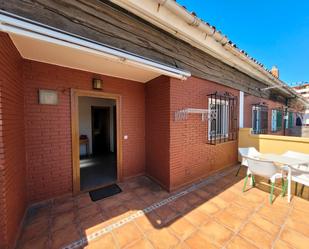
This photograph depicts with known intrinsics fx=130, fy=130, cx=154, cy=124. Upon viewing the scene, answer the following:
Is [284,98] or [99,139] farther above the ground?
[284,98]

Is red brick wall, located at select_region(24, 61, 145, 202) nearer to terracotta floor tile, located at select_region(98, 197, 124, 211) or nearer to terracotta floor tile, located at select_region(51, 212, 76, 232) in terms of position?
terracotta floor tile, located at select_region(51, 212, 76, 232)

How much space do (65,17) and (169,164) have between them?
2.94 m

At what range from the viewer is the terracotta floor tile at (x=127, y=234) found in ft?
5.56

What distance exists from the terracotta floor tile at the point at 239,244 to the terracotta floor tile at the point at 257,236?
7cm

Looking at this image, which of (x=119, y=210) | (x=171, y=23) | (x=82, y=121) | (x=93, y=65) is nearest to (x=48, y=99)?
(x=93, y=65)

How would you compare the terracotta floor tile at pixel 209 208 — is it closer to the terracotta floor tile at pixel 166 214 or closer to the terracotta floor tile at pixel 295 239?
the terracotta floor tile at pixel 166 214

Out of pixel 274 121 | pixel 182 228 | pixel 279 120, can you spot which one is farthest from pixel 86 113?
pixel 279 120

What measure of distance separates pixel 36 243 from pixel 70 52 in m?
2.68

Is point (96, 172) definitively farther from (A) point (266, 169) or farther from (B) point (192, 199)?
(A) point (266, 169)

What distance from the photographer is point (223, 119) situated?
4.19 metres

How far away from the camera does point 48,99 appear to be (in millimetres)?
2422

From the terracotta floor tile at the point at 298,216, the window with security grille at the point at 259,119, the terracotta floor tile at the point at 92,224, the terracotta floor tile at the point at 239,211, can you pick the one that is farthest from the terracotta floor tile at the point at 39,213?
the window with security grille at the point at 259,119

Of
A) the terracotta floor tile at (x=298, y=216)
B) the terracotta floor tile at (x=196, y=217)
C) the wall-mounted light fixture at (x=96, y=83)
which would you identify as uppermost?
the wall-mounted light fixture at (x=96, y=83)

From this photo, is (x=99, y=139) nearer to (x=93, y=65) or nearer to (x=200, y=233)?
(x=93, y=65)
